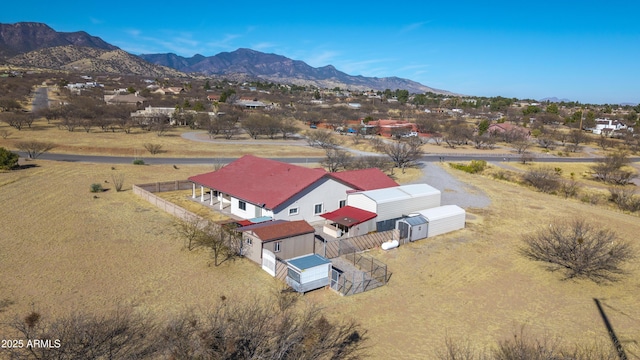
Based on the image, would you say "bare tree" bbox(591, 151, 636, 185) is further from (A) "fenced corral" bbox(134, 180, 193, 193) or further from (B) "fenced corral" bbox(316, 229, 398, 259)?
(A) "fenced corral" bbox(134, 180, 193, 193)

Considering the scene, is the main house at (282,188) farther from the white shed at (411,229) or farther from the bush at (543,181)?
the bush at (543,181)

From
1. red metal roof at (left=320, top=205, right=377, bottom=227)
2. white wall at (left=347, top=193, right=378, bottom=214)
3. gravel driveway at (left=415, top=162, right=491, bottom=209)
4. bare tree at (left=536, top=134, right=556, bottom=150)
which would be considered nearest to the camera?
red metal roof at (left=320, top=205, right=377, bottom=227)

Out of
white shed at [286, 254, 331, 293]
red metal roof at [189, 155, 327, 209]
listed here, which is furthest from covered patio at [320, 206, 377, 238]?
white shed at [286, 254, 331, 293]

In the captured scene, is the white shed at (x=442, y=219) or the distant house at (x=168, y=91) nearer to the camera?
the white shed at (x=442, y=219)

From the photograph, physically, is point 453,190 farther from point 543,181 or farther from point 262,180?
point 262,180

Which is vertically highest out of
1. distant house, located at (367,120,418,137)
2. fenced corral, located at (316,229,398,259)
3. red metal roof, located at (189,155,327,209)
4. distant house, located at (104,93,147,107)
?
distant house, located at (104,93,147,107)

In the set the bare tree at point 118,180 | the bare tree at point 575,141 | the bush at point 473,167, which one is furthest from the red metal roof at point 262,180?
the bare tree at point 575,141

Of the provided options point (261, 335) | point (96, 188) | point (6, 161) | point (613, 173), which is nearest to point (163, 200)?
point (96, 188)
